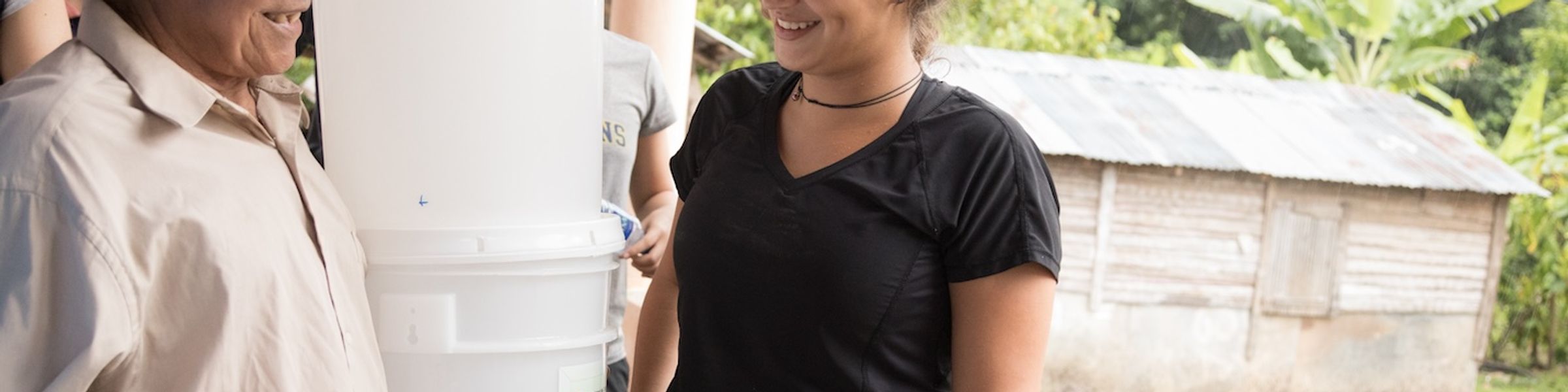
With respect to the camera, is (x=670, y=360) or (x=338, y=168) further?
(x=670, y=360)

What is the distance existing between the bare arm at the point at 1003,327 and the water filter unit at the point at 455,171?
446 millimetres

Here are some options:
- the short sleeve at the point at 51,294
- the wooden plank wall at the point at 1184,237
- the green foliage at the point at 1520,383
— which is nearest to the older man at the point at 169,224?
the short sleeve at the point at 51,294

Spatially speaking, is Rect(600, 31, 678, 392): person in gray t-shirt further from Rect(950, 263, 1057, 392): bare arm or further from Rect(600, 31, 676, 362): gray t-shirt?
Rect(950, 263, 1057, 392): bare arm

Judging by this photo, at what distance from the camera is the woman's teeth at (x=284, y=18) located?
142 cm

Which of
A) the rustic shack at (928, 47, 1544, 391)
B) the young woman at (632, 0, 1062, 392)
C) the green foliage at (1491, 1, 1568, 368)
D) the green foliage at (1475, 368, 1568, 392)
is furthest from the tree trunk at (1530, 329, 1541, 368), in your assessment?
the young woman at (632, 0, 1062, 392)

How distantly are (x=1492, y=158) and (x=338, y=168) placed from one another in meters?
14.7

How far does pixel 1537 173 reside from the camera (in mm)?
16094

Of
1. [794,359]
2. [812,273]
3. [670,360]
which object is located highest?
[812,273]

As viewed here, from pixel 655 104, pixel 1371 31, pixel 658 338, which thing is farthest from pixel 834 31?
pixel 1371 31

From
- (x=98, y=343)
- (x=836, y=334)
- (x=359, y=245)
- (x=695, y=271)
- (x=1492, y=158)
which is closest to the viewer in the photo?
(x=98, y=343)

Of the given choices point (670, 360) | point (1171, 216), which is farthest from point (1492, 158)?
point (670, 360)

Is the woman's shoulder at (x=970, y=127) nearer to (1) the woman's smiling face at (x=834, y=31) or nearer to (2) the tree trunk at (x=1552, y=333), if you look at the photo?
(1) the woman's smiling face at (x=834, y=31)

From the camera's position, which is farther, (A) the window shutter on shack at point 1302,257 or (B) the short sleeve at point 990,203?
(A) the window shutter on shack at point 1302,257

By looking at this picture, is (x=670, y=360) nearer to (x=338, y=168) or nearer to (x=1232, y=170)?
(x=338, y=168)
